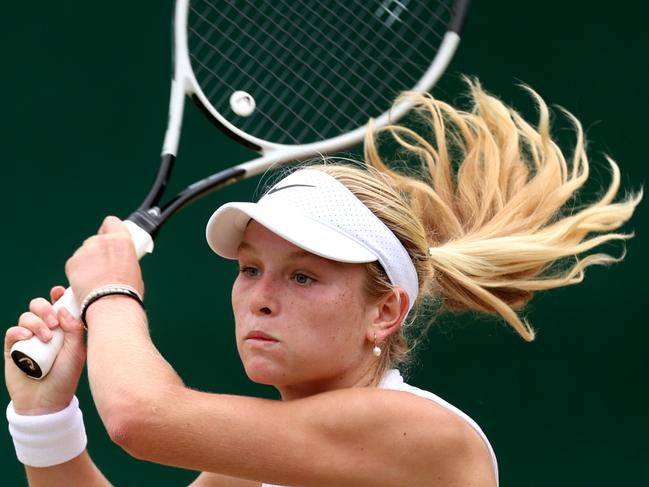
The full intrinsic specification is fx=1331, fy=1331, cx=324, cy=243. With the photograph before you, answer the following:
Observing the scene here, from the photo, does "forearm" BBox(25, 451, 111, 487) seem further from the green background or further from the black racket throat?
the green background

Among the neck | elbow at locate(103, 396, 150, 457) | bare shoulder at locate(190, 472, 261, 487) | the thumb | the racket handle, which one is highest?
the neck

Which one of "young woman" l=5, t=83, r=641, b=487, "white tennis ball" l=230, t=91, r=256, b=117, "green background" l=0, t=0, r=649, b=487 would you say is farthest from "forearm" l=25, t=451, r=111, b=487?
"green background" l=0, t=0, r=649, b=487

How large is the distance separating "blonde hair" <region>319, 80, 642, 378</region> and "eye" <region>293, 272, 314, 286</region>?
0.13 metres

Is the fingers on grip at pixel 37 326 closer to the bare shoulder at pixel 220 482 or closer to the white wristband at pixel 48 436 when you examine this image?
the white wristband at pixel 48 436

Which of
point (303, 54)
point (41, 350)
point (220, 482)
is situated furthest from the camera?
point (303, 54)

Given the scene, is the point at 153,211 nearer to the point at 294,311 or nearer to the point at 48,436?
the point at 48,436

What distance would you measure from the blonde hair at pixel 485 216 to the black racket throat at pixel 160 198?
1.09 feet

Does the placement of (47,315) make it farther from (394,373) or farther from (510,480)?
(510,480)

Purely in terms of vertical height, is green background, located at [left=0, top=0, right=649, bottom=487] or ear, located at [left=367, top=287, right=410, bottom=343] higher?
ear, located at [left=367, top=287, right=410, bottom=343]

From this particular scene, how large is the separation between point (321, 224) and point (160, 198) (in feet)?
2.27

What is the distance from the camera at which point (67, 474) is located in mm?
2607

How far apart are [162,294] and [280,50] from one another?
0.80 meters

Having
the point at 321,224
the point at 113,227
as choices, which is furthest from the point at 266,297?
the point at 113,227

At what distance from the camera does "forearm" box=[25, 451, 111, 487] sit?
2592 mm
